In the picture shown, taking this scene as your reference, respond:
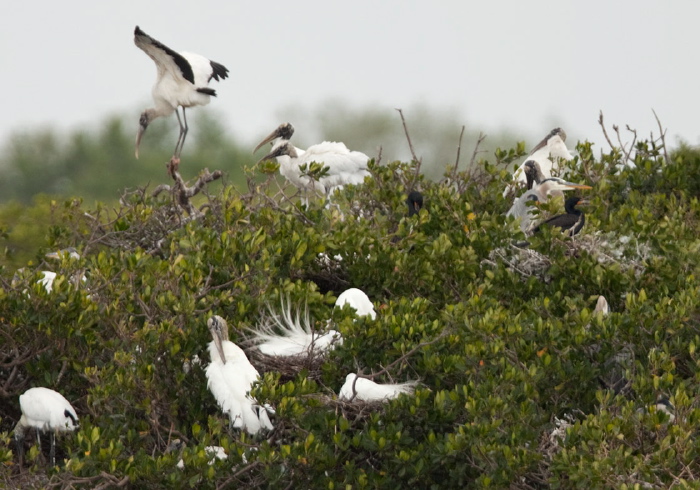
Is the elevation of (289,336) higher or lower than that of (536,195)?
lower

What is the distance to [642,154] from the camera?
8.06 metres

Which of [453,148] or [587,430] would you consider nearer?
[587,430]

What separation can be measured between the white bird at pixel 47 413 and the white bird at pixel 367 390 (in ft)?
4.78

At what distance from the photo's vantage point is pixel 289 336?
224 inches

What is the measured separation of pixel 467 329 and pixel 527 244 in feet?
4.51

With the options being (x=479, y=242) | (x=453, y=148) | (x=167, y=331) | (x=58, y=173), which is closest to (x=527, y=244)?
(x=479, y=242)

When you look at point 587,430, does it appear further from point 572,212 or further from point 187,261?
point 572,212

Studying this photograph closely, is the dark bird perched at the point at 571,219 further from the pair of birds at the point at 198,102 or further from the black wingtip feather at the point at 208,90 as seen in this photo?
the black wingtip feather at the point at 208,90

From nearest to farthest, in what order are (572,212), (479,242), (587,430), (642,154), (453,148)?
(587,430) < (479,242) < (572,212) < (642,154) < (453,148)

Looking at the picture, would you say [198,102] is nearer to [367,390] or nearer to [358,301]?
[358,301]

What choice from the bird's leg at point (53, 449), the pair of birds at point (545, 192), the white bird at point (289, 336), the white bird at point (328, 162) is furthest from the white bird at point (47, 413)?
the white bird at point (328, 162)

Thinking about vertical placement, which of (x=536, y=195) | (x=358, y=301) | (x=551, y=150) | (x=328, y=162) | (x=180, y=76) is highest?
(x=180, y=76)

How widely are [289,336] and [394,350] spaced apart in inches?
23.8

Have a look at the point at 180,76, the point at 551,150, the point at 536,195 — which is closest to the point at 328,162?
the point at 180,76
